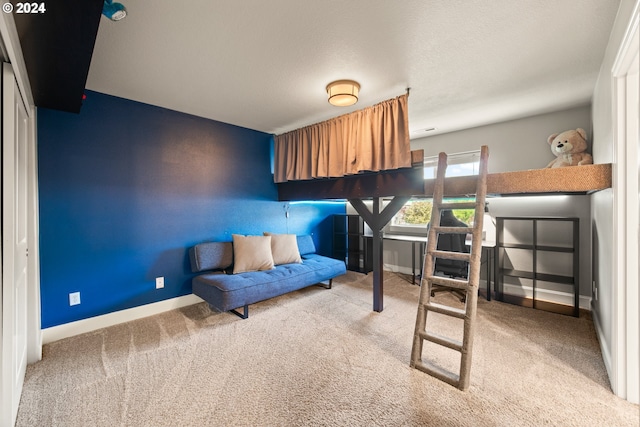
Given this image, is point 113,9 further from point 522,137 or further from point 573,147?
point 522,137

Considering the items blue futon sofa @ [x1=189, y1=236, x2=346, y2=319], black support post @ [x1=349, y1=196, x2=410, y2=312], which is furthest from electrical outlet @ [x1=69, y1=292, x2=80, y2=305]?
black support post @ [x1=349, y1=196, x2=410, y2=312]

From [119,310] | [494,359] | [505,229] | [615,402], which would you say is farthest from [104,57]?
[505,229]

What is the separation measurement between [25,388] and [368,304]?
2.87 metres

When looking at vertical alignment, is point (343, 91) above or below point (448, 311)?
above

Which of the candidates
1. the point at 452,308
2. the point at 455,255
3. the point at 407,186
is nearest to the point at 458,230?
the point at 455,255

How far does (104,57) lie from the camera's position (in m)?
2.03

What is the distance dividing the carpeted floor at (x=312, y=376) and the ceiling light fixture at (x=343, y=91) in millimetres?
2167

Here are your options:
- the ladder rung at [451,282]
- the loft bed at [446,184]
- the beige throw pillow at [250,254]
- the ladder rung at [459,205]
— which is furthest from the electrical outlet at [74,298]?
the ladder rung at [459,205]

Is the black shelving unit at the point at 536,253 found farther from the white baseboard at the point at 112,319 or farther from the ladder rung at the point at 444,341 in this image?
the white baseboard at the point at 112,319

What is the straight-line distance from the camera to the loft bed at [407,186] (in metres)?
1.92

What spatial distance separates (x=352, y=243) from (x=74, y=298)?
12.4ft

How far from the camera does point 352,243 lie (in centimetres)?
493

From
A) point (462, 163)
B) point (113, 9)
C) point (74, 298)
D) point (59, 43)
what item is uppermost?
point (113, 9)

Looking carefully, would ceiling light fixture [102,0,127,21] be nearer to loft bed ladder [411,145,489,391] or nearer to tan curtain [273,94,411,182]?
tan curtain [273,94,411,182]
